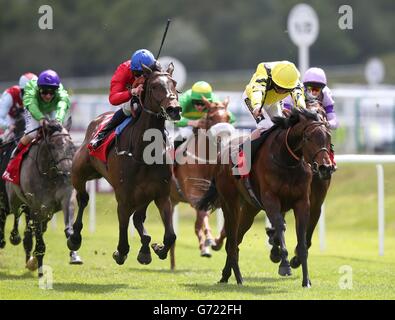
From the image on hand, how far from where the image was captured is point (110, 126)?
32.8ft

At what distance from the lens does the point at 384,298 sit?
8.14 meters

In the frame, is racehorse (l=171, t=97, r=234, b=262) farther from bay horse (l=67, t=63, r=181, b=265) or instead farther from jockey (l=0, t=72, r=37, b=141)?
bay horse (l=67, t=63, r=181, b=265)

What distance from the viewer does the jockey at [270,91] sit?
9227mm

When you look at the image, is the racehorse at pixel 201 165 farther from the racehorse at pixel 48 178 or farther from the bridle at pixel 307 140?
the bridle at pixel 307 140

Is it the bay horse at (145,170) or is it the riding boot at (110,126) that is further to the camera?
the riding boot at (110,126)

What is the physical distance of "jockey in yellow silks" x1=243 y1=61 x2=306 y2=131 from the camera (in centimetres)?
922

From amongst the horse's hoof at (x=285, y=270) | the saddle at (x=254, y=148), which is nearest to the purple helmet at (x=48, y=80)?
the saddle at (x=254, y=148)

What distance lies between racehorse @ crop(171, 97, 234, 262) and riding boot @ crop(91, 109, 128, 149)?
6.55 ft

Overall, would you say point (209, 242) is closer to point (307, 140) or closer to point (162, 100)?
point (162, 100)

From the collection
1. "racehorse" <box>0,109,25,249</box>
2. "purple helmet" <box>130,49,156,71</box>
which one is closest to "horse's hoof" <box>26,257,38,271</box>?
"racehorse" <box>0,109,25,249</box>

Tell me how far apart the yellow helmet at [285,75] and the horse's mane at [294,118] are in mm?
379

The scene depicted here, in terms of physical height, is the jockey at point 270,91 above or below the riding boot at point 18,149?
above

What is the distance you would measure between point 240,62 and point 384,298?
4438 cm

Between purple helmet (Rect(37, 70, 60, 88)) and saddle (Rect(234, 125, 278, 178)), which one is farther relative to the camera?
purple helmet (Rect(37, 70, 60, 88))
